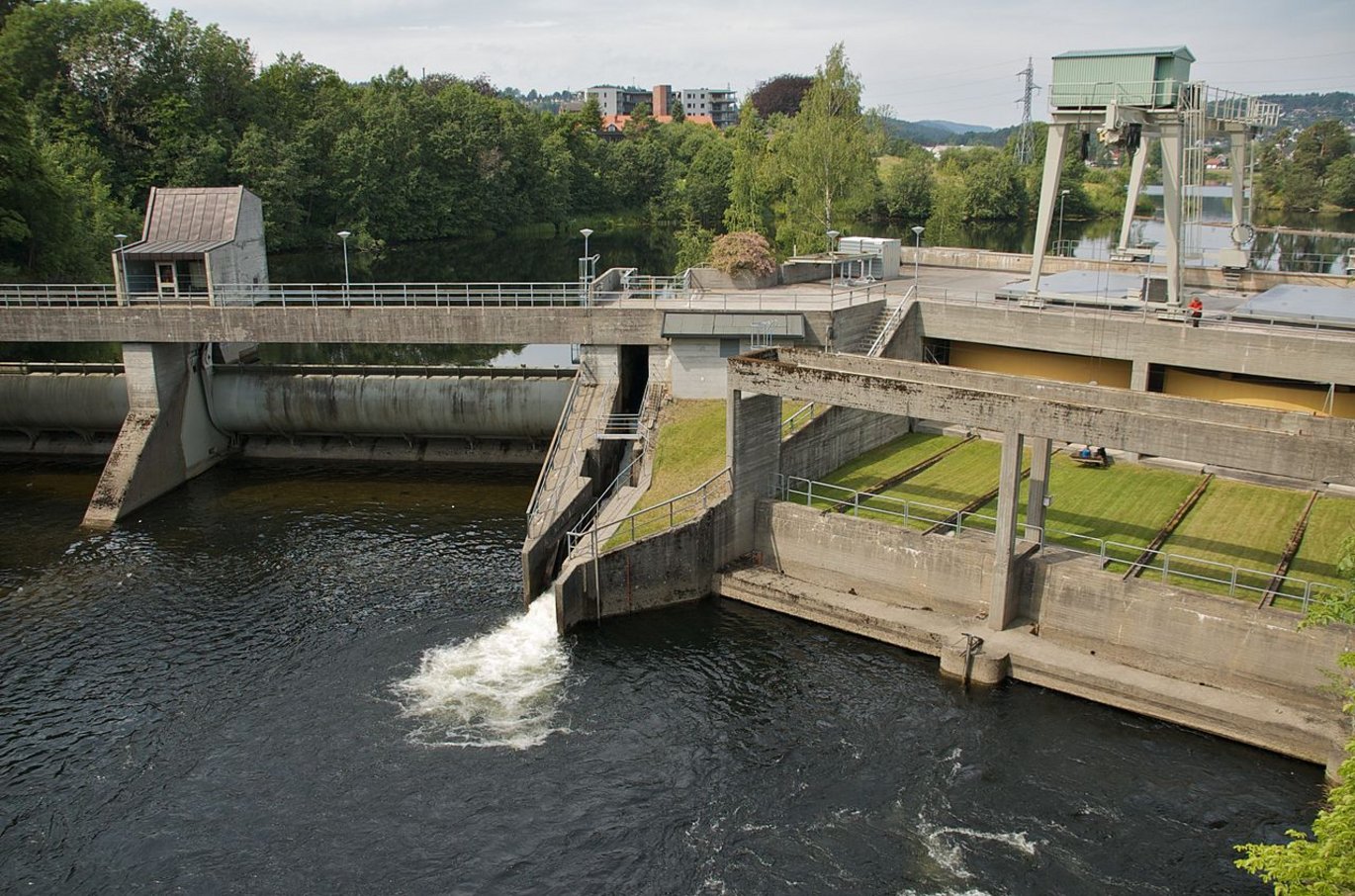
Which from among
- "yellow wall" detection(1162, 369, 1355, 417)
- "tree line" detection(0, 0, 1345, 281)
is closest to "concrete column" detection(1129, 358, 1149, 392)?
"yellow wall" detection(1162, 369, 1355, 417)

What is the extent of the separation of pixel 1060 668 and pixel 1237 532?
826 cm

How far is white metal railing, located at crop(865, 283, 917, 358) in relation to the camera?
45.4 metres

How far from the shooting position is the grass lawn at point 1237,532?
30072mm

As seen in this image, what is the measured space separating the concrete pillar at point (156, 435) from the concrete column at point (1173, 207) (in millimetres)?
40057

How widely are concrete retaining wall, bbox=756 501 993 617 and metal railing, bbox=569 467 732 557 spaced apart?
1.79m

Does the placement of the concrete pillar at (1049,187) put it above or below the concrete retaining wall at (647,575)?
above

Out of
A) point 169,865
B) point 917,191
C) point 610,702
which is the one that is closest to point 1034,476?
point 610,702

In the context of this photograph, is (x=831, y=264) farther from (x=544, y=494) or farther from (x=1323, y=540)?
(x=1323, y=540)

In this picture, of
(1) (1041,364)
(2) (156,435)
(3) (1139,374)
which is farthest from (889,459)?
(2) (156,435)

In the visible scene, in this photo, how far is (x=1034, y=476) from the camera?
3166cm

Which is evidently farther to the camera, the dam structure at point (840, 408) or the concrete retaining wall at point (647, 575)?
the concrete retaining wall at point (647, 575)

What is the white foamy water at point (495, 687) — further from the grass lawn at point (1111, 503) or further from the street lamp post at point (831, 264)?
the street lamp post at point (831, 264)

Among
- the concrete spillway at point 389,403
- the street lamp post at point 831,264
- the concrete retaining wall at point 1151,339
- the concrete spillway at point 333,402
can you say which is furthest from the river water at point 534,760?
the street lamp post at point 831,264

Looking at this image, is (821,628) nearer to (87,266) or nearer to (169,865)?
(169,865)
